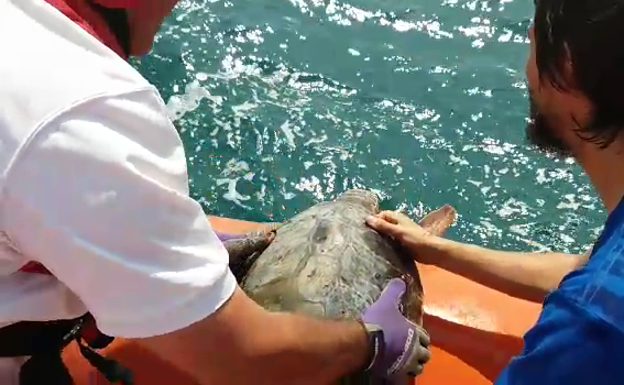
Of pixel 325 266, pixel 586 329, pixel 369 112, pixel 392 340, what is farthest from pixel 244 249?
pixel 369 112

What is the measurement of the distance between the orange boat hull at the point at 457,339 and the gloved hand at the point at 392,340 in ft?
1.44

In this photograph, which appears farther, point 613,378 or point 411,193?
point 411,193

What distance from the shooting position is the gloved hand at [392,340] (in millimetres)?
1996

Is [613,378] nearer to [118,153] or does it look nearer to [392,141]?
[118,153]

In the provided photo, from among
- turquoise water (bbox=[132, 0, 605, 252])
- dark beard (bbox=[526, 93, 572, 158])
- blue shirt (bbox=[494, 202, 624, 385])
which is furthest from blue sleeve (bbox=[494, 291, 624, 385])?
turquoise water (bbox=[132, 0, 605, 252])

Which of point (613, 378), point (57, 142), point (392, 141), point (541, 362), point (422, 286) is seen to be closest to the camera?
point (57, 142)

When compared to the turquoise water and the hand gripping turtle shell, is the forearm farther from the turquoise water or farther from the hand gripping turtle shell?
the turquoise water

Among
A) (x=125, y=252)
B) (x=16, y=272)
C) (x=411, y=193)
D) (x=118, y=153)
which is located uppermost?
(x=118, y=153)

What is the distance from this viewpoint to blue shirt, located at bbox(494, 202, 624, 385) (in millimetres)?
1256

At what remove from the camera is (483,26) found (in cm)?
621

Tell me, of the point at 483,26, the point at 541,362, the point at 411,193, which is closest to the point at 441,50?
the point at 483,26

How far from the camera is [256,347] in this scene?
151 cm

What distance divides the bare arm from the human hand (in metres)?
0.73

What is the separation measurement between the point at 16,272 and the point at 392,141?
3.70 metres
